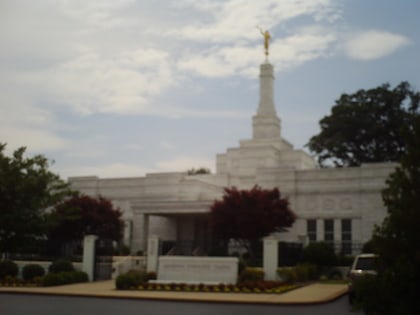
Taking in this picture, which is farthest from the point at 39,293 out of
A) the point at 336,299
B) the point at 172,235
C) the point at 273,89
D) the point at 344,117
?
Answer: the point at 344,117

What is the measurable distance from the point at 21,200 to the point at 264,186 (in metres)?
22.3

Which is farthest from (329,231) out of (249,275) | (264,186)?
(249,275)

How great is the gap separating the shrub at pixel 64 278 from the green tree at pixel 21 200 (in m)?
2.45

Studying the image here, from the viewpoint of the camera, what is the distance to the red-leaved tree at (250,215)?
34.7 metres

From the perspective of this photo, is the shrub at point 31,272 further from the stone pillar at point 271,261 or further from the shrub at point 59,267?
the stone pillar at point 271,261

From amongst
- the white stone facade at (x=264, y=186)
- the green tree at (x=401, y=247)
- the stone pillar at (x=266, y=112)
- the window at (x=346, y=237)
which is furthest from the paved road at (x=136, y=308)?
the stone pillar at (x=266, y=112)

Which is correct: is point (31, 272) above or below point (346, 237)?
below

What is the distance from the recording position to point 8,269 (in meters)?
27.4

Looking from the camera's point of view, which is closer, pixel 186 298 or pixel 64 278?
pixel 186 298

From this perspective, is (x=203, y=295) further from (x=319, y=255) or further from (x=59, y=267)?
(x=319, y=255)

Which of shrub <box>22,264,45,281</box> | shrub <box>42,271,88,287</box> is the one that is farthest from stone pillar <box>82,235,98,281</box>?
shrub <box>22,264,45,281</box>

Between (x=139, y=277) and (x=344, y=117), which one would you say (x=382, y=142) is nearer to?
(x=344, y=117)

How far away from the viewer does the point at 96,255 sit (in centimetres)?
2841

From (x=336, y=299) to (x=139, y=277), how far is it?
8250 millimetres
